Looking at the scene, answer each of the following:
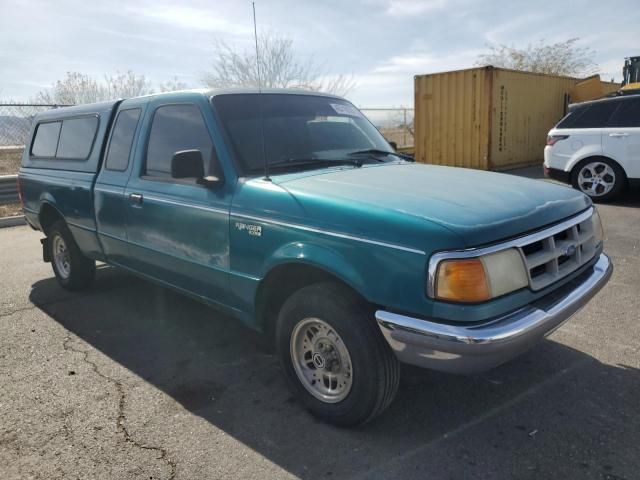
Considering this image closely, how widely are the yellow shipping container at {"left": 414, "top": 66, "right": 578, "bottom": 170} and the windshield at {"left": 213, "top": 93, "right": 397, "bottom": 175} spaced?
31.6ft

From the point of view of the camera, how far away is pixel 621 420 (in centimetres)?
280

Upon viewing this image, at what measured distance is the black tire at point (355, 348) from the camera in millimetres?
2562

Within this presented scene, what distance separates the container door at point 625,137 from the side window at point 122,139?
24.6ft

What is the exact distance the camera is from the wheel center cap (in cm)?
287

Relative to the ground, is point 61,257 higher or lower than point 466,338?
lower

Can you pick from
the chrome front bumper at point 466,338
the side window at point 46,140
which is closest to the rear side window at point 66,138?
the side window at point 46,140

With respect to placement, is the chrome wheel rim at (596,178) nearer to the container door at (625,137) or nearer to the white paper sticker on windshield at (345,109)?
the container door at (625,137)

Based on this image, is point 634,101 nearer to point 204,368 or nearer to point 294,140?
point 294,140

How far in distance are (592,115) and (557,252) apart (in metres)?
7.04

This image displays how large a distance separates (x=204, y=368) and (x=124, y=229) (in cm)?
139

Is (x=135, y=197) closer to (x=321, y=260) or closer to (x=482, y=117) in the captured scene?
(x=321, y=260)

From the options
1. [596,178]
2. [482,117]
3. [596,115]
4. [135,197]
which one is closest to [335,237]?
[135,197]

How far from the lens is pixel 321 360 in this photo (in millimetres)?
2885

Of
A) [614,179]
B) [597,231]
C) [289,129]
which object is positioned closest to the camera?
[597,231]
